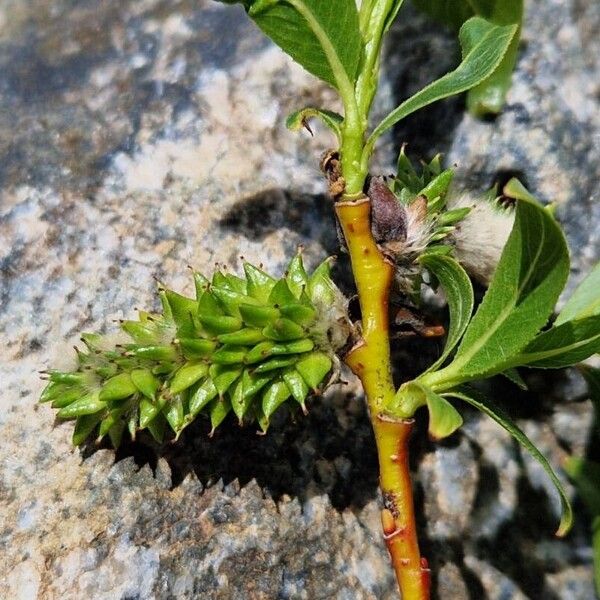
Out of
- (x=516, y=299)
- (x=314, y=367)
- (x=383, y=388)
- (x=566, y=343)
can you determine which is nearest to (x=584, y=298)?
(x=566, y=343)

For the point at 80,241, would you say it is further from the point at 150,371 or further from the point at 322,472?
the point at 322,472

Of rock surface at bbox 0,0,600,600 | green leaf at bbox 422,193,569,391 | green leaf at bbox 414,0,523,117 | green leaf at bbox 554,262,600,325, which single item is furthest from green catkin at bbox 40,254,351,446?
green leaf at bbox 414,0,523,117

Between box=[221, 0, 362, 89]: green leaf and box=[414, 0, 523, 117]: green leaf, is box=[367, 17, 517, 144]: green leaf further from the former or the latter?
box=[414, 0, 523, 117]: green leaf

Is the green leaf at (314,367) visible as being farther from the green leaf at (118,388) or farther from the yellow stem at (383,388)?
the green leaf at (118,388)

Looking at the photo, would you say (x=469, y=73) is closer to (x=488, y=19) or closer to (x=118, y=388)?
(x=488, y=19)

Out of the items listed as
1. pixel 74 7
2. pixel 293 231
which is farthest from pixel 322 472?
pixel 74 7

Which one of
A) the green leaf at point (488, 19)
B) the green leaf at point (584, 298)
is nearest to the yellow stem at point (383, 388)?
the green leaf at point (584, 298)
